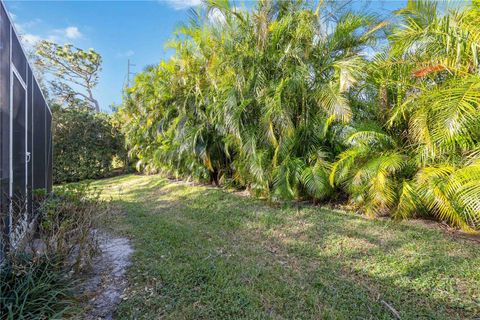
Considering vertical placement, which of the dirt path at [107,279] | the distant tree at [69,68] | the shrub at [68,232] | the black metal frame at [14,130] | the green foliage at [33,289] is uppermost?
the distant tree at [69,68]

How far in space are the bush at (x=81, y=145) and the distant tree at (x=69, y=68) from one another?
544cm

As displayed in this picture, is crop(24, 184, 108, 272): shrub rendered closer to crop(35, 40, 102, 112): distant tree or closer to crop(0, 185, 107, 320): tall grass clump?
crop(0, 185, 107, 320): tall grass clump

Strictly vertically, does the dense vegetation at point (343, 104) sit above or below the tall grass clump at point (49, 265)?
above

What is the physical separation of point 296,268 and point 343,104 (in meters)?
2.91

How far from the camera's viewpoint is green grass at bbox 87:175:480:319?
2.17 m

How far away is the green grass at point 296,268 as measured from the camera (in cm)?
217

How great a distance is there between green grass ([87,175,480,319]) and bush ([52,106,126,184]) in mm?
8301

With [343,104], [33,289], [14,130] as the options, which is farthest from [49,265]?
[343,104]

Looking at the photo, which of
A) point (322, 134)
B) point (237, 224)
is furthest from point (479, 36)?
point (237, 224)

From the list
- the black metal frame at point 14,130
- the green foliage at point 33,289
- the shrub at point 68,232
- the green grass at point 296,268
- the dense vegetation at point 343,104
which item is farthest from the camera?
the dense vegetation at point 343,104

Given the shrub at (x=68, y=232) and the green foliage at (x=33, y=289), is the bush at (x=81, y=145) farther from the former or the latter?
the green foliage at (x=33, y=289)

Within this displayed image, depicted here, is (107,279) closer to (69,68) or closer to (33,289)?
(33,289)

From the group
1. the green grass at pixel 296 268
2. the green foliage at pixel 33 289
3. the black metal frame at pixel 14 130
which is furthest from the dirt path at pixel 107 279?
the black metal frame at pixel 14 130

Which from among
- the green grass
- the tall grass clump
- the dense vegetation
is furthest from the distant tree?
the green grass
